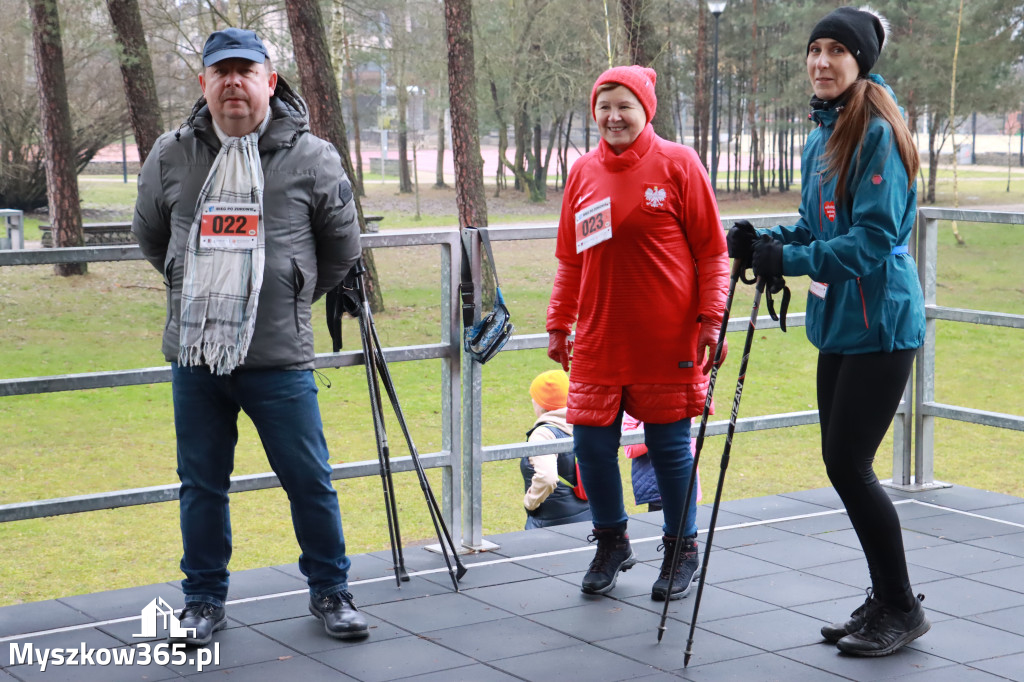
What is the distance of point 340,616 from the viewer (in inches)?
149

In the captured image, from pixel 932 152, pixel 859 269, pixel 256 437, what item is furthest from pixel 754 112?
pixel 859 269

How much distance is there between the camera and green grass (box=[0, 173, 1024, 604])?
7.83 m

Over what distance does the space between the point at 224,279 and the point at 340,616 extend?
3.60 ft

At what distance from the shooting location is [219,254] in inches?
139

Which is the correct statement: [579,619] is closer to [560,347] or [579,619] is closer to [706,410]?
[706,410]

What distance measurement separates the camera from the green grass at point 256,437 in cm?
783

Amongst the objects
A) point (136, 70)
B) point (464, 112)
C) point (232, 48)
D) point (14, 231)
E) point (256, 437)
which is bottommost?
point (256, 437)

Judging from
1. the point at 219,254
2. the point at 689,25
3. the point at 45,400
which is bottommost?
the point at 45,400

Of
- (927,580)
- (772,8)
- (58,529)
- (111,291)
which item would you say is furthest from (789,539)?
(772,8)

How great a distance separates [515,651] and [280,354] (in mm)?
1124

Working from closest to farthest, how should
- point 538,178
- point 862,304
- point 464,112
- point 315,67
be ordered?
point 862,304 < point 315,67 < point 464,112 < point 538,178

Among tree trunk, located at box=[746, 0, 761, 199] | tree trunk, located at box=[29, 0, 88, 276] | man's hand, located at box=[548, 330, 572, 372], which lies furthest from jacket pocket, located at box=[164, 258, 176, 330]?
tree trunk, located at box=[746, 0, 761, 199]

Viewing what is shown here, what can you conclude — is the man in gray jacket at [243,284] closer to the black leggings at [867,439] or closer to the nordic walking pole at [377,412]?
the nordic walking pole at [377,412]

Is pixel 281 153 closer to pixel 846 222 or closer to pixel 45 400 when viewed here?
pixel 846 222
